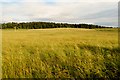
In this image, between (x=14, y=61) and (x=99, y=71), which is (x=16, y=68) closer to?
(x=14, y=61)

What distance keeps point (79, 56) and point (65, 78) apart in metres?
1.87

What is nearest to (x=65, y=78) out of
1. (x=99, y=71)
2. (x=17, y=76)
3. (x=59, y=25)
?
(x=99, y=71)

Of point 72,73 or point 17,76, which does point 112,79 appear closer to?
point 72,73

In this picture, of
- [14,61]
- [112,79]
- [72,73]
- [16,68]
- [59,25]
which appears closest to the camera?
[112,79]

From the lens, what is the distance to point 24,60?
738 centimetres

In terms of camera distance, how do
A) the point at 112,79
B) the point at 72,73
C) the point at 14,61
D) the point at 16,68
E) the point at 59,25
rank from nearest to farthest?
the point at 112,79, the point at 72,73, the point at 16,68, the point at 14,61, the point at 59,25

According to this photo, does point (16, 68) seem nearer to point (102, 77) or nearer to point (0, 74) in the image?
point (0, 74)

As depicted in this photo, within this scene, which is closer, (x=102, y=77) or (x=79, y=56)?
(x=102, y=77)

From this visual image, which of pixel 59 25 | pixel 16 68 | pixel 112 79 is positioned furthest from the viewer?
pixel 59 25

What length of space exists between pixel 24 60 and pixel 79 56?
1.91 meters

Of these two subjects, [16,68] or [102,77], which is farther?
[16,68]

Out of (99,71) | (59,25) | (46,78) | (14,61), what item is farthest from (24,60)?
(59,25)

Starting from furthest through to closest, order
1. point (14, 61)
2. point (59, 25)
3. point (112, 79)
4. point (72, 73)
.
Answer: point (59, 25)
point (14, 61)
point (72, 73)
point (112, 79)

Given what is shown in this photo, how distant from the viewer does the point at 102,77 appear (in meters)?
5.75
